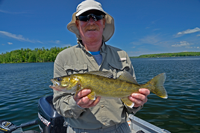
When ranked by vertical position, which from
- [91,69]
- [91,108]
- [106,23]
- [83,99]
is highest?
[106,23]

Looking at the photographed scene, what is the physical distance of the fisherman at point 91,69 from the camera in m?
2.49

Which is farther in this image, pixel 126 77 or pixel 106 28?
pixel 106 28

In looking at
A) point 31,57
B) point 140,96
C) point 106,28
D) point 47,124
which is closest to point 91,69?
point 140,96

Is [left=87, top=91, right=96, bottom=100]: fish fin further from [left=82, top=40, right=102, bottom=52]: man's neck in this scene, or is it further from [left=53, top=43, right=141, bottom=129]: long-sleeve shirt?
[left=82, top=40, right=102, bottom=52]: man's neck

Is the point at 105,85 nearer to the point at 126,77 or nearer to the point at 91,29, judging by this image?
the point at 126,77

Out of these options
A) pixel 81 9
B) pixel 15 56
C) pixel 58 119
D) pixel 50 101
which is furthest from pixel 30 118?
pixel 15 56

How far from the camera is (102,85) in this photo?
2578 mm

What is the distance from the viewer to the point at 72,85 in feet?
8.44

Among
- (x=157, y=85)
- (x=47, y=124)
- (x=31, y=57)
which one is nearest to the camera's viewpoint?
(x=157, y=85)

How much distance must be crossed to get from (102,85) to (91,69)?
52 cm

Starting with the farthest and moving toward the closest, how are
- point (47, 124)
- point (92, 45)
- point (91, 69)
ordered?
point (47, 124) → point (92, 45) → point (91, 69)

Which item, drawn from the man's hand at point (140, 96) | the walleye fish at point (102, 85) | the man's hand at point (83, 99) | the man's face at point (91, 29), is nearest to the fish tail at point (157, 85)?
the walleye fish at point (102, 85)

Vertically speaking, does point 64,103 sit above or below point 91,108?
above

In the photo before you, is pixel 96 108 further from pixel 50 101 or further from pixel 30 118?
pixel 30 118
